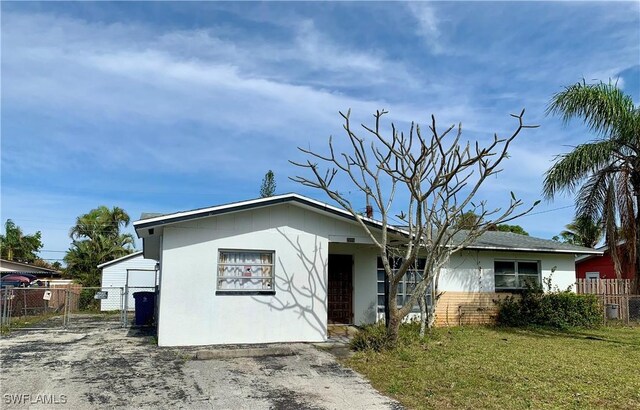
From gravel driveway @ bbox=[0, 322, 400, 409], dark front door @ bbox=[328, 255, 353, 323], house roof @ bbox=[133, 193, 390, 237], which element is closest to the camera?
gravel driveway @ bbox=[0, 322, 400, 409]

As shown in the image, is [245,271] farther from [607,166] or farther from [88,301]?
[88,301]

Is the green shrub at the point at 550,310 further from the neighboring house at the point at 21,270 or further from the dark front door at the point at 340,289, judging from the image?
the neighboring house at the point at 21,270

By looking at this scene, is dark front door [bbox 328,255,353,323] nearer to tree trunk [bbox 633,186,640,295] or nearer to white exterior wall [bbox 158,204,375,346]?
white exterior wall [bbox 158,204,375,346]

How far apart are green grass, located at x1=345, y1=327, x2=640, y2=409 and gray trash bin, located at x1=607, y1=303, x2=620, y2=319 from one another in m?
3.89

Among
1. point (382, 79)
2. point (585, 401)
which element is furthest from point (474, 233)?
point (585, 401)

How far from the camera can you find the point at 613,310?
16.6m

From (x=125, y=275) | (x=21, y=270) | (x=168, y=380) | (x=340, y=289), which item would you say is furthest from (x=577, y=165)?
(x=21, y=270)

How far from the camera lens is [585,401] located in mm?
6898

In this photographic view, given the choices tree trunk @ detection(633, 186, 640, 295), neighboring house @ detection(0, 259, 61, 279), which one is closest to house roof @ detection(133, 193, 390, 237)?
tree trunk @ detection(633, 186, 640, 295)

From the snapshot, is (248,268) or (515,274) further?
(515,274)

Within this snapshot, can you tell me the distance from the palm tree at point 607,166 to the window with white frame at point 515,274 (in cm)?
244

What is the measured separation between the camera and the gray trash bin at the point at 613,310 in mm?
16516

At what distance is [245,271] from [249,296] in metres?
0.59

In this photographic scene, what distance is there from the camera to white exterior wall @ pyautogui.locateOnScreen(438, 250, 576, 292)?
1555cm
